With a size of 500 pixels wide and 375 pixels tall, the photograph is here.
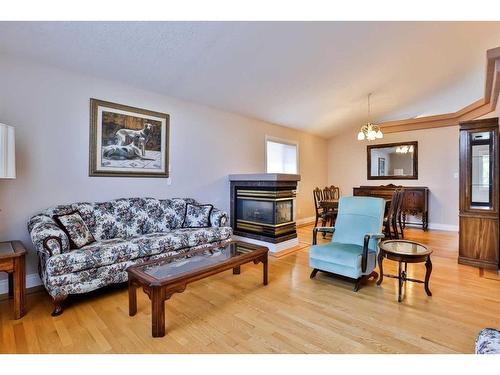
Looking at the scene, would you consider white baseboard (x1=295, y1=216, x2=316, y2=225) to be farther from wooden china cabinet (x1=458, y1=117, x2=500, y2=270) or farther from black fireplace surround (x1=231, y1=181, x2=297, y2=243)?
wooden china cabinet (x1=458, y1=117, x2=500, y2=270)

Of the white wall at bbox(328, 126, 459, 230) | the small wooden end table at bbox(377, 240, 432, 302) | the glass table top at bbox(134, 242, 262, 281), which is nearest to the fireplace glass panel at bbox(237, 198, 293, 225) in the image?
the glass table top at bbox(134, 242, 262, 281)

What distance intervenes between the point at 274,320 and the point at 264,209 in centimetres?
231

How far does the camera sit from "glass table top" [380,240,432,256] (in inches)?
97.4

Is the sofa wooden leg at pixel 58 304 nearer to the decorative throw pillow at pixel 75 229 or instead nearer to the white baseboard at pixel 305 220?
the decorative throw pillow at pixel 75 229

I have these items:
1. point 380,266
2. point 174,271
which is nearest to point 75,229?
point 174,271

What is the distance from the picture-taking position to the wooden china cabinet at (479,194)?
3307mm

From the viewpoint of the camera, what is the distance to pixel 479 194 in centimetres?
346

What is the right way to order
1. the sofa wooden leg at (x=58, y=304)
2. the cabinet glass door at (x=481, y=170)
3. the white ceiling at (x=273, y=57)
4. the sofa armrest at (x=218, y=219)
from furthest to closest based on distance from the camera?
the sofa armrest at (x=218, y=219) → the cabinet glass door at (x=481, y=170) → the white ceiling at (x=273, y=57) → the sofa wooden leg at (x=58, y=304)

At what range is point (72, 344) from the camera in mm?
1794

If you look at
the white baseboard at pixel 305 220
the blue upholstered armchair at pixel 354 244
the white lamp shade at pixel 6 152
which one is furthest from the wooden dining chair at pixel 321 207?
the white lamp shade at pixel 6 152

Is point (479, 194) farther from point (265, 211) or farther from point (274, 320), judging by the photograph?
point (274, 320)

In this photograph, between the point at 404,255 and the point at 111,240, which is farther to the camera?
the point at 111,240

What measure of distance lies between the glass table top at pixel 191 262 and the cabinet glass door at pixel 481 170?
3.07 m
